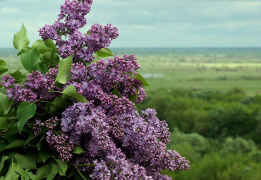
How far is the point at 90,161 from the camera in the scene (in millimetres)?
2469

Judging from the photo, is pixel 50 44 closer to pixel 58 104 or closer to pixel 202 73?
pixel 58 104

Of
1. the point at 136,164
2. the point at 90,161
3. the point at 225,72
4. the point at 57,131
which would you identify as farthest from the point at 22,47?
the point at 225,72

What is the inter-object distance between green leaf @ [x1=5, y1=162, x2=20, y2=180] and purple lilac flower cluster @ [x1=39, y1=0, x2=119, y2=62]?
0.85 meters

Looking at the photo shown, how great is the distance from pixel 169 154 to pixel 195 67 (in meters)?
159

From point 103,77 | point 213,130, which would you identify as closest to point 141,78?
point 103,77

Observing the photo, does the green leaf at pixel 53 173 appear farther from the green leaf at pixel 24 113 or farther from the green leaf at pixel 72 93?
the green leaf at pixel 72 93

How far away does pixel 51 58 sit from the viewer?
2787 millimetres

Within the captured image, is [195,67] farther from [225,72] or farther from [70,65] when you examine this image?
[70,65]

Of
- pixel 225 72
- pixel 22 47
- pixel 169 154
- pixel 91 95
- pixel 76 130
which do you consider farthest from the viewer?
pixel 225 72

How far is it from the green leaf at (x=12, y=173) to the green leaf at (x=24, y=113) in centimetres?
30

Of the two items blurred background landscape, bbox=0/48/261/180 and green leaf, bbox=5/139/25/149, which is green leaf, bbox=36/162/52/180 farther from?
blurred background landscape, bbox=0/48/261/180

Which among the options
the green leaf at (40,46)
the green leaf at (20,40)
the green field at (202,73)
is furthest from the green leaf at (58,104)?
the green field at (202,73)

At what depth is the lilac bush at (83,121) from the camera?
234 cm

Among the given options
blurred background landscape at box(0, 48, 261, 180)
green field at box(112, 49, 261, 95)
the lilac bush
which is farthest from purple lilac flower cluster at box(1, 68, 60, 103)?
green field at box(112, 49, 261, 95)
